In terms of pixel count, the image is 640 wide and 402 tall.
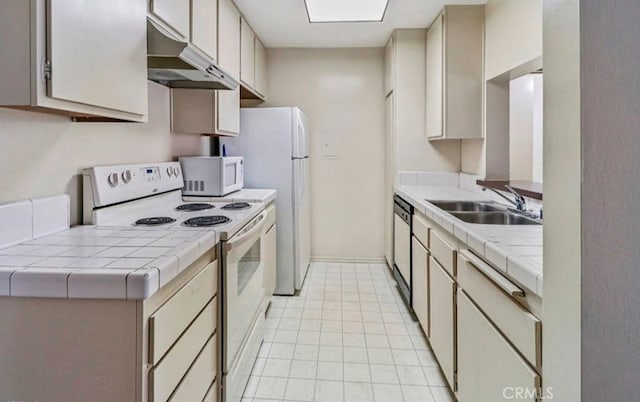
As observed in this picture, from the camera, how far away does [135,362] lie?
94 cm

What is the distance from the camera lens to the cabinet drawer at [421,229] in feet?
7.39

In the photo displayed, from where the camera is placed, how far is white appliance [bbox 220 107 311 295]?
123 inches

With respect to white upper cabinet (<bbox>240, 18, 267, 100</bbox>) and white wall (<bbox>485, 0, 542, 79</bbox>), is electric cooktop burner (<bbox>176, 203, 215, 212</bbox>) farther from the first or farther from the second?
white wall (<bbox>485, 0, 542, 79</bbox>)

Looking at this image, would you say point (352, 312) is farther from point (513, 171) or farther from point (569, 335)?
point (569, 335)

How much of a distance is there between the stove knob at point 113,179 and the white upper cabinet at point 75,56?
1.20ft

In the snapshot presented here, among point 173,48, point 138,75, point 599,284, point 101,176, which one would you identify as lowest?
point 599,284

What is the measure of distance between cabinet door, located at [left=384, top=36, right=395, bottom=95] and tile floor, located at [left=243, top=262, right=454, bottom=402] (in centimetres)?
196

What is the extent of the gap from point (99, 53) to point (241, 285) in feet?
3.66

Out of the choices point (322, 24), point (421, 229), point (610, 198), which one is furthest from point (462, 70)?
point (610, 198)

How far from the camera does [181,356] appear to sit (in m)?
1.15

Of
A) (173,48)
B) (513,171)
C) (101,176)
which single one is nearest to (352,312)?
(513,171)

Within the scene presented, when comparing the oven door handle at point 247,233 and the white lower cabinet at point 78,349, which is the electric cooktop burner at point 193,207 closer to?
the oven door handle at point 247,233

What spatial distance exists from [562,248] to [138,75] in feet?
4.90

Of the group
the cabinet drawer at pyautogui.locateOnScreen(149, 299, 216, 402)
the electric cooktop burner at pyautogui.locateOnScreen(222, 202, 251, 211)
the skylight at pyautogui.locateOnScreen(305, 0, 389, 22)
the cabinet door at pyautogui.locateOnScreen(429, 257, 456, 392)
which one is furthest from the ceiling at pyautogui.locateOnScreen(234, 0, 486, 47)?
the cabinet drawer at pyautogui.locateOnScreen(149, 299, 216, 402)
